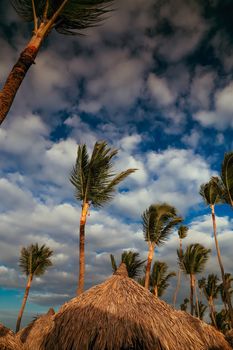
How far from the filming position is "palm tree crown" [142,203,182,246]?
66.6 feet

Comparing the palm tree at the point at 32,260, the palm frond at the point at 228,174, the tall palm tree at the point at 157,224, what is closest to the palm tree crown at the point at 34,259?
the palm tree at the point at 32,260

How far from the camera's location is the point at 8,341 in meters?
5.52

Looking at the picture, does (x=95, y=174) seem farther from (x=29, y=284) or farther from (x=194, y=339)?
(x=29, y=284)

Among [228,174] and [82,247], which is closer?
[82,247]

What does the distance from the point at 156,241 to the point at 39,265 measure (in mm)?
12839

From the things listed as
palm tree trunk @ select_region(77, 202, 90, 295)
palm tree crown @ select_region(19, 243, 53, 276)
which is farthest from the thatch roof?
palm tree crown @ select_region(19, 243, 53, 276)

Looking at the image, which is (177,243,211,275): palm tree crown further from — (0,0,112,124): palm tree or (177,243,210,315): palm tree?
(0,0,112,124): palm tree

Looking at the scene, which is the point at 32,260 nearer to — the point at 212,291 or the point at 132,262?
the point at 132,262

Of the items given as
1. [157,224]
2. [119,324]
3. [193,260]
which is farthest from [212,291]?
[119,324]

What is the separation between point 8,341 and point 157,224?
622 inches

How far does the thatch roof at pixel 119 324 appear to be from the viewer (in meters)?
5.27

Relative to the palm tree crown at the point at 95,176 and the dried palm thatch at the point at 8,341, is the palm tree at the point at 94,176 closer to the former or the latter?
the palm tree crown at the point at 95,176

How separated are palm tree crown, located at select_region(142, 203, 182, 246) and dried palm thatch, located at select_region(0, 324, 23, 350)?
15.4m

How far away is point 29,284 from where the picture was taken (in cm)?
2666
